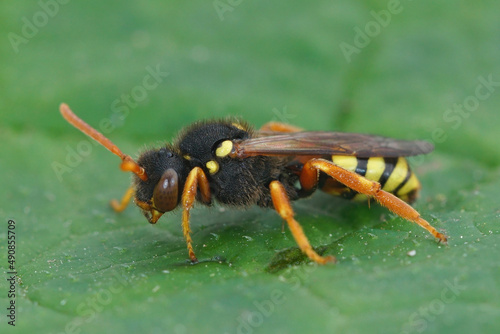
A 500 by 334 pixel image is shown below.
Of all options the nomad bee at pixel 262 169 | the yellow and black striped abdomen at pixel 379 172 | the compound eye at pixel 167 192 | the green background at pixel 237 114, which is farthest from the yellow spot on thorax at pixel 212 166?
the yellow and black striped abdomen at pixel 379 172

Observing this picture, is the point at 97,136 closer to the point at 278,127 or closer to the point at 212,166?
the point at 212,166

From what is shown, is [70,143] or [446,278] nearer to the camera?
[446,278]

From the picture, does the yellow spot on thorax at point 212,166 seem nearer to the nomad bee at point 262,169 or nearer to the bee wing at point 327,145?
the nomad bee at point 262,169

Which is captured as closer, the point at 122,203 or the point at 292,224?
the point at 292,224

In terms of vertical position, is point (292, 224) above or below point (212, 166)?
below

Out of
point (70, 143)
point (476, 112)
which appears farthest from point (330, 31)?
point (70, 143)

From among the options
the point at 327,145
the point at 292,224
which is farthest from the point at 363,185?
the point at 292,224

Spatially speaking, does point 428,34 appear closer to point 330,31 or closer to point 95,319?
point 330,31
